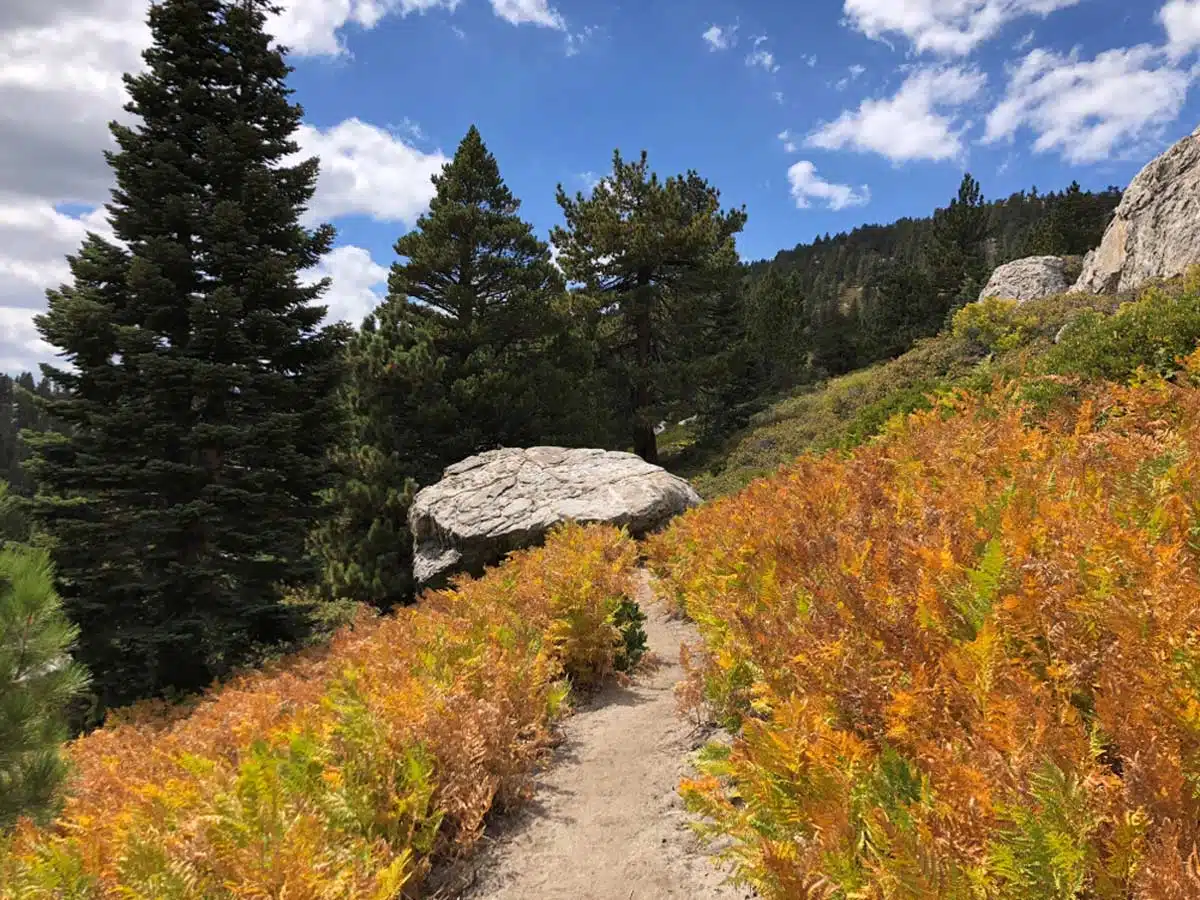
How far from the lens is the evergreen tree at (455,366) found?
1530cm

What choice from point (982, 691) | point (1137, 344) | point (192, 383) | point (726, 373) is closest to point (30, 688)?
point (982, 691)

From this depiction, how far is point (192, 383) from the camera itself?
11727 millimetres

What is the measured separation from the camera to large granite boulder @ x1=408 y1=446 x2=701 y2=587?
41.5ft

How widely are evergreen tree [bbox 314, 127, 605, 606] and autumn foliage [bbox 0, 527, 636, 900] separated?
8824 millimetres

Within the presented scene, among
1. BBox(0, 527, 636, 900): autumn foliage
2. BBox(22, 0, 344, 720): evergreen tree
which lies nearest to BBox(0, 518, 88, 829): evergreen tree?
BBox(0, 527, 636, 900): autumn foliage

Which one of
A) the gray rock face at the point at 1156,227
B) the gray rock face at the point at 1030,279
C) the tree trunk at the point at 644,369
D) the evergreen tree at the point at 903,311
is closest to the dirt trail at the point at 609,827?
the tree trunk at the point at 644,369

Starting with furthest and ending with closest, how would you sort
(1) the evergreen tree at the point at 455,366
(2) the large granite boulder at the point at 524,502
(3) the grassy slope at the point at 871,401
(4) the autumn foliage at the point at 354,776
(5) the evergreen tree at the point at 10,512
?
(1) the evergreen tree at the point at 455,366 < (2) the large granite boulder at the point at 524,502 < (3) the grassy slope at the point at 871,401 < (5) the evergreen tree at the point at 10,512 < (4) the autumn foliage at the point at 354,776

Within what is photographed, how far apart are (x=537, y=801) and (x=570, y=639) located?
6.19 ft

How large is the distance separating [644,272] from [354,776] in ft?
73.9

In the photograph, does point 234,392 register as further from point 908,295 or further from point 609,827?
point 908,295

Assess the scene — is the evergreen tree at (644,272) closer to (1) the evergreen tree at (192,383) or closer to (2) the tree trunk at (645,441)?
(2) the tree trunk at (645,441)

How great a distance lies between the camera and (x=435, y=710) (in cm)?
398

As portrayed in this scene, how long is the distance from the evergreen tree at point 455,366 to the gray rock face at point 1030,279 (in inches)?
670

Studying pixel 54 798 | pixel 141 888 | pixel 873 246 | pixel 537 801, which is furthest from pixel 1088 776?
pixel 873 246
